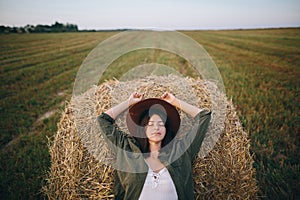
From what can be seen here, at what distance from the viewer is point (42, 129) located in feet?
20.7

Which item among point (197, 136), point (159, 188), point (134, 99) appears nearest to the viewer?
point (159, 188)

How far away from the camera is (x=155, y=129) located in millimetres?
2744

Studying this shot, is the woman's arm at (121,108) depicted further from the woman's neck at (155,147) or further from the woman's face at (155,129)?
the woman's neck at (155,147)

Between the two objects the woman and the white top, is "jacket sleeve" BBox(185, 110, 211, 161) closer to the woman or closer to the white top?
the woman

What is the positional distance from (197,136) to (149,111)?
0.58 m

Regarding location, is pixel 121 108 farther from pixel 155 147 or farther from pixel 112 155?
pixel 155 147

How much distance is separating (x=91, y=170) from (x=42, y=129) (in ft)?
11.9

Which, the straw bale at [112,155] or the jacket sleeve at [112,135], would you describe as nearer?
the jacket sleeve at [112,135]

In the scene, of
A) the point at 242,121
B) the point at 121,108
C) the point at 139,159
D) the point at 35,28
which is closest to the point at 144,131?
the point at 139,159

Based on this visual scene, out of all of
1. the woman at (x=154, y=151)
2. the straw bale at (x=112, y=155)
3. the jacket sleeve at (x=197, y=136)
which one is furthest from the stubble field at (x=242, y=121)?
the woman at (x=154, y=151)

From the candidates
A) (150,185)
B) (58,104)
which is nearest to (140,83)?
(150,185)

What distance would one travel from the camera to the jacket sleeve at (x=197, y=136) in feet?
9.52

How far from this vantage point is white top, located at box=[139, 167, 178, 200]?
8.50ft

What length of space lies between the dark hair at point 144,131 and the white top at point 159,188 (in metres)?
0.32
